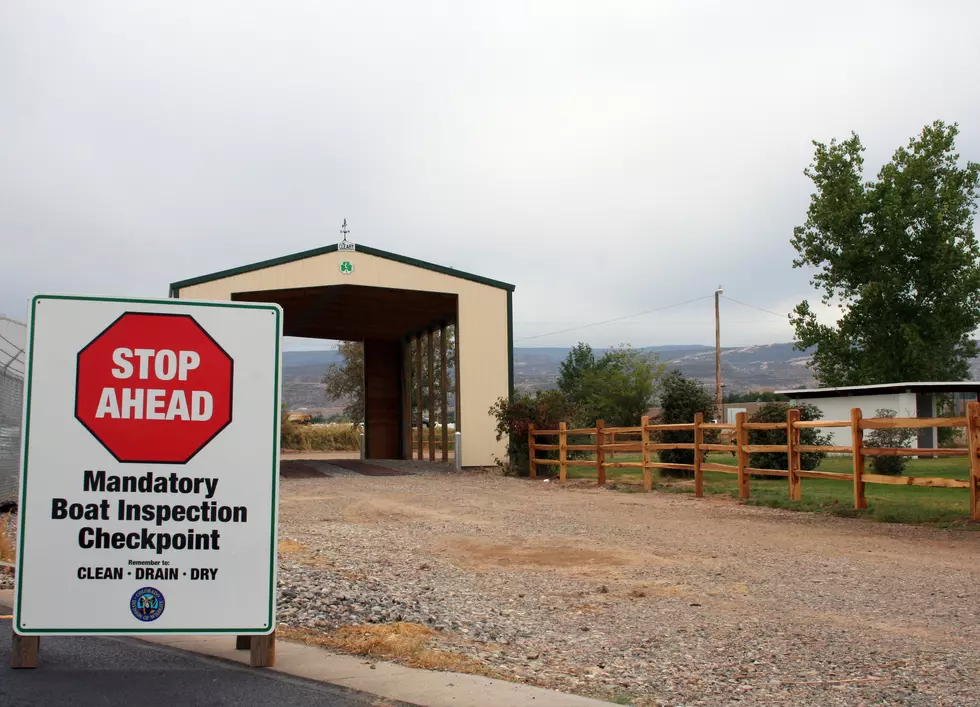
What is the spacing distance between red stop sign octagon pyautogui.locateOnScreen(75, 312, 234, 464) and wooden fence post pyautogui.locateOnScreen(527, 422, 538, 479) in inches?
700

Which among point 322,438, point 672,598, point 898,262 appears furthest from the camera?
point 322,438

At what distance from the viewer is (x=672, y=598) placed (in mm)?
7000

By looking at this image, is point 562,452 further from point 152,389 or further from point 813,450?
point 152,389

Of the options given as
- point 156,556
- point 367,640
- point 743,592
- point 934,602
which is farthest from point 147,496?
point 934,602

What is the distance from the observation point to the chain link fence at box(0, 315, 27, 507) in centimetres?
1197

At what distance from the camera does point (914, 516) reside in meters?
11.8

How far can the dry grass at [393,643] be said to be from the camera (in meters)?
4.82

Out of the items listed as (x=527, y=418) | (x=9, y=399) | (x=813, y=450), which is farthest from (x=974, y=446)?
(x=527, y=418)

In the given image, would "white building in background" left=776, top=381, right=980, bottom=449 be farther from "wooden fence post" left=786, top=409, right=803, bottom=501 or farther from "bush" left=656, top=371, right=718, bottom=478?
"wooden fence post" left=786, top=409, right=803, bottom=501

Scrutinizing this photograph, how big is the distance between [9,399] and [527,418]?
12.7 m

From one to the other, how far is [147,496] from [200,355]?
730 mm

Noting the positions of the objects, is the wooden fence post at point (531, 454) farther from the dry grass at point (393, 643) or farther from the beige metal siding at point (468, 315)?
the dry grass at point (393, 643)

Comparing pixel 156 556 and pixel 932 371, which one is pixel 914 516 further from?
pixel 932 371

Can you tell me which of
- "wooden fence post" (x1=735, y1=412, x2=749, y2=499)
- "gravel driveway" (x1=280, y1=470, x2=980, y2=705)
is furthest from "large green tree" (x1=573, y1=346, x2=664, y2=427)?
"gravel driveway" (x1=280, y1=470, x2=980, y2=705)
